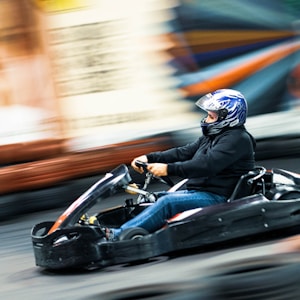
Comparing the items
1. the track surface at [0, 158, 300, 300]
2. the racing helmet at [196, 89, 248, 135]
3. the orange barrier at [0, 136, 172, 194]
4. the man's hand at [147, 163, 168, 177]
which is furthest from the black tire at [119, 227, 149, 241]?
the orange barrier at [0, 136, 172, 194]

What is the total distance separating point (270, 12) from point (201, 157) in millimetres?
3803

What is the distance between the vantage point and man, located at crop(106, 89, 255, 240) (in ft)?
16.4

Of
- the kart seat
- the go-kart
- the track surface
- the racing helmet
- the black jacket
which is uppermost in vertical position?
the racing helmet

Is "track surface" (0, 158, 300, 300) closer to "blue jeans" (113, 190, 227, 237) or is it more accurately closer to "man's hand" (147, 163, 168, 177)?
"blue jeans" (113, 190, 227, 237)

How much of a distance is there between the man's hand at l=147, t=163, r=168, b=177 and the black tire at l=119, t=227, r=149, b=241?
0.35 metres

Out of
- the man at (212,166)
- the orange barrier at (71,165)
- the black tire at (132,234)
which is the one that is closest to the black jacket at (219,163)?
the man at (212,166)

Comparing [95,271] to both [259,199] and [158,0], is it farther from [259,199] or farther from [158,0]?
[158,0]

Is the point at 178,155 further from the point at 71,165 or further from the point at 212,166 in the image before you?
the point at 71,165

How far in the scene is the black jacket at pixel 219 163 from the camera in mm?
4992

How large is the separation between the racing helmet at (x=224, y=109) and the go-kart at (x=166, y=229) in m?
0.34

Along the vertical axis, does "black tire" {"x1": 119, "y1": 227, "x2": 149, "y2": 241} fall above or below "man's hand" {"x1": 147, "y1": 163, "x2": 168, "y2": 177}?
below

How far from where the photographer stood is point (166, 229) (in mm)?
4934

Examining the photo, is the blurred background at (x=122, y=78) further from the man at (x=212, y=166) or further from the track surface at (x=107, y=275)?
the man at (x=212, y=166)

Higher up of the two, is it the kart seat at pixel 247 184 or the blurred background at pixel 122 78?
the blurred background at pixel 122 78
